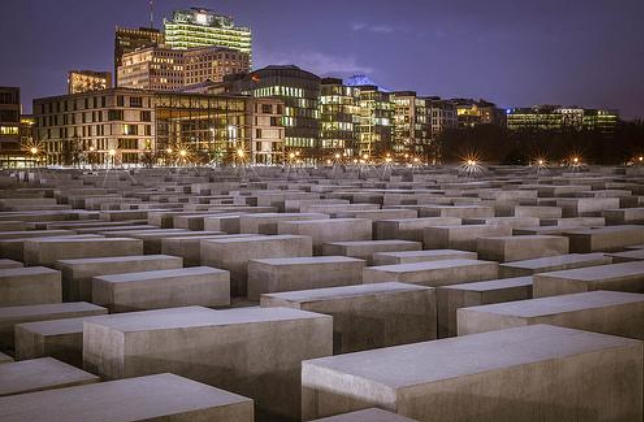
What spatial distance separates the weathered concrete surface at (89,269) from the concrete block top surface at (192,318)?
2892mm

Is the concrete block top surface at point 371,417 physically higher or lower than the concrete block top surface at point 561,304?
lower

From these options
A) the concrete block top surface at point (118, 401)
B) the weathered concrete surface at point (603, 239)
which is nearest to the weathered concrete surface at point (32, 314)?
the concrete block top surface at point (118, 401)

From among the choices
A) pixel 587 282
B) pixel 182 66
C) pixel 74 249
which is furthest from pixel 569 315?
pixel 182 66

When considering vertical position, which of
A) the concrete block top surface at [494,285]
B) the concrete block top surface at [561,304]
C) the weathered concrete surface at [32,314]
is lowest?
the weathered concrete surface at [32,314]

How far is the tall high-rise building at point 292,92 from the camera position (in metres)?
128

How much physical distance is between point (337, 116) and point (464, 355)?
14250 cm

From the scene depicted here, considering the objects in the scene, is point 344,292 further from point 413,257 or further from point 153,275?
point 413,257

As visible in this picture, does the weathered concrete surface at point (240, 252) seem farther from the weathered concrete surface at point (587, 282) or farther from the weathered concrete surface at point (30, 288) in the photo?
the weathered concrete surface at point (587, 282)

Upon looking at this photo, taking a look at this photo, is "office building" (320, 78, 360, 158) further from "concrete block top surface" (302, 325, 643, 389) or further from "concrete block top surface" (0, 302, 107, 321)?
"concrete block top surface" (302, 325, 643, 389)

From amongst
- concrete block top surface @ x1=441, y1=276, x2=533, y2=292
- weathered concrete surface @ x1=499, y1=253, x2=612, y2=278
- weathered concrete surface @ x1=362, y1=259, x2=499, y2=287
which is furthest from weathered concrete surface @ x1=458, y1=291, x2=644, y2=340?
weathered concrete surface @ x1=499, y1=253, x2=612, y2=278

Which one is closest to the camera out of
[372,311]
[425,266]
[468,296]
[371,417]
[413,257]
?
[371,417]

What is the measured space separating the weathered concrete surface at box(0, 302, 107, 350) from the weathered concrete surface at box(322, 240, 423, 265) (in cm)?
417

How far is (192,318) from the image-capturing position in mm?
5695

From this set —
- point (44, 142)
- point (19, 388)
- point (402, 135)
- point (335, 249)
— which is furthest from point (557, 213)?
point (402, 135)
